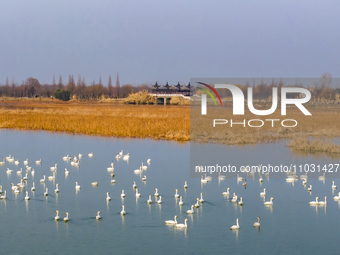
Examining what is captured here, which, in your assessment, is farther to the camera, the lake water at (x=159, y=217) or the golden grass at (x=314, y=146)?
the golden grass at (x=314, y=146)

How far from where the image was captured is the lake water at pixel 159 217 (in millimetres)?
13648

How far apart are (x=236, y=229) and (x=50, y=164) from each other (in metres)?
14.7

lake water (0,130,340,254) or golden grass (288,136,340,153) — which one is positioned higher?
golden grass (288,136,340,153)

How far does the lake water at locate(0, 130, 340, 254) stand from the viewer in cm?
1365

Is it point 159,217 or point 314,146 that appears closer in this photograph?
point 159,217

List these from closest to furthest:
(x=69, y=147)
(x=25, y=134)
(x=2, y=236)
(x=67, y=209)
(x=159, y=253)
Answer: (x=159, y=253) → (x=2, y=236) → (x=67, y=209) → (x=69, y=147) → (x=25, y=134)

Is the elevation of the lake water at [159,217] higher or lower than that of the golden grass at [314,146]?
lower

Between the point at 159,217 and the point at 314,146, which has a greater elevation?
the point at 314,146

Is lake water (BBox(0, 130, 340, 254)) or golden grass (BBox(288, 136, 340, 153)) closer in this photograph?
lake water (BBox(0, 130, 340, 254))

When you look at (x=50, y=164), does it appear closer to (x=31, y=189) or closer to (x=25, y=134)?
(x=31, y=189)

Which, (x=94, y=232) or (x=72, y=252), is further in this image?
(x=94, y=232)

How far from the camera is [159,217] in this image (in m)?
16.0

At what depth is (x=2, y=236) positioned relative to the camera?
14234mm

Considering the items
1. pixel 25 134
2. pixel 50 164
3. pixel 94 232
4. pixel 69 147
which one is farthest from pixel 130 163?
pixel 25 134
